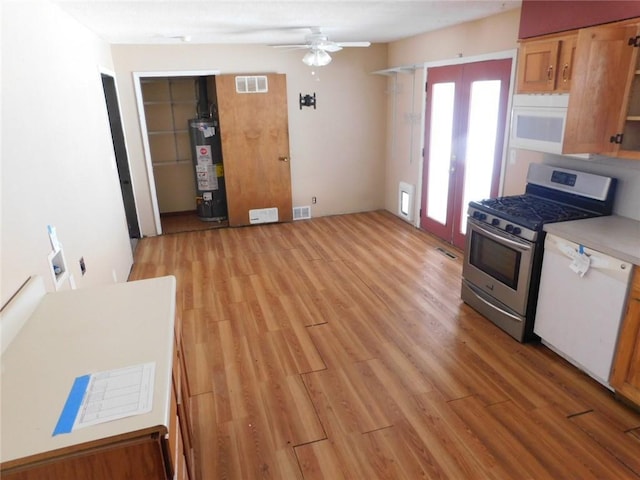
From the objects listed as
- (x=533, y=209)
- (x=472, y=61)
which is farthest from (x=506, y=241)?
(x=472, y=61)

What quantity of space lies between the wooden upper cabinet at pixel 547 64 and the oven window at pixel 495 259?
1.13 meters

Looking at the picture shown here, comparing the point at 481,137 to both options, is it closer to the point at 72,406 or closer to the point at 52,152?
the point at 52,152

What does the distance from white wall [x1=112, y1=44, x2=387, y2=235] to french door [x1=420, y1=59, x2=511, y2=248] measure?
3.89 ft

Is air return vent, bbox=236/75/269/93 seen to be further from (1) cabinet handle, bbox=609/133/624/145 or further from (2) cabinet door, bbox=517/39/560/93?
(1) cabinet handle, bbox=609/133/624/145

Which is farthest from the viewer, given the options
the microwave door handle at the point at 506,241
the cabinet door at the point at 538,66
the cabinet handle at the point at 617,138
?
the microwave door handle at the point at 506,241

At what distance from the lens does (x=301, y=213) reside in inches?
252

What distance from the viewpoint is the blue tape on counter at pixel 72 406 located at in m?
1.17

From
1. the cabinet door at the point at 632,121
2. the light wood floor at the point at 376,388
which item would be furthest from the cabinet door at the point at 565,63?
the light wood floor at the point at 376,388

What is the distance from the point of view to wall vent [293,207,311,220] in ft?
20.9

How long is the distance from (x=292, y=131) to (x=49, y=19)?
140 inches

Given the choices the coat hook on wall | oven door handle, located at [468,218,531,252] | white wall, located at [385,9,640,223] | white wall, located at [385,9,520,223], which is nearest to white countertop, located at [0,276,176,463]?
oven door handle, located at [468,218,531,252]

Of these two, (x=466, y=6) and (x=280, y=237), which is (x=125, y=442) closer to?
(x=466, y=6)

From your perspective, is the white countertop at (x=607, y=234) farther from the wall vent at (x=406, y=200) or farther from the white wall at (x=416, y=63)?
the wall vent at (x=406, y=200)

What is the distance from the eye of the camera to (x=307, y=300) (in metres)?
3.88
